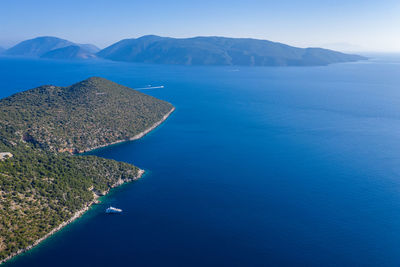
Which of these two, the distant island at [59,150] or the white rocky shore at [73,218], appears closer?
the white rocky shore at [73,218]

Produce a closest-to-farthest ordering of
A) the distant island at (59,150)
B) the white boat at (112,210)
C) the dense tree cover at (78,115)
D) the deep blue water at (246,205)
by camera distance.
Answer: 1. the deep blue water at (246,205)
2. the distant island at (59,150)
3. the white boat at (112,210)
4. the dense tree cover at (78,115)

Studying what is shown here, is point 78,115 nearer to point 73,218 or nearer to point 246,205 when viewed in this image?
point 73,218

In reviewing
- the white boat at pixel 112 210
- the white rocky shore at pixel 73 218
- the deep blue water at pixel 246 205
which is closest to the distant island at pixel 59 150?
the white rocky shore at pixel 73 218

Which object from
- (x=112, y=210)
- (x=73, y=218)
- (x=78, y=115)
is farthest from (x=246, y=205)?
(x=78, y=115)

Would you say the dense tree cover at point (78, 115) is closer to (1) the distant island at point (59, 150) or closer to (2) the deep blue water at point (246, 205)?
(1) the distant island at point (59, 150)

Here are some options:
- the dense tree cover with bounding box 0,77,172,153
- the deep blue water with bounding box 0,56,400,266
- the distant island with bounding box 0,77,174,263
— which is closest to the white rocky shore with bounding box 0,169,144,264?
the distant island with bounding box 0,77,174,263


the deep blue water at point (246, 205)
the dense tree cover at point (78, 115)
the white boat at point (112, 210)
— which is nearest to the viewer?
the deep blue water at point (246, 205)

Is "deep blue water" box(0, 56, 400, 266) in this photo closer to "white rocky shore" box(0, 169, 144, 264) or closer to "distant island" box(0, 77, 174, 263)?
"white rocky shore" box(0, 169, 144, 264)

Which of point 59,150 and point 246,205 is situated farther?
point 59,150

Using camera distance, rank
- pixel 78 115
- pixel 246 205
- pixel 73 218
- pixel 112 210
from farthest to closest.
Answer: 1. pixel 78 115
2. pixel 246 205
3. pixel 112 210
4. pixel 73 218
